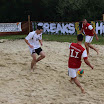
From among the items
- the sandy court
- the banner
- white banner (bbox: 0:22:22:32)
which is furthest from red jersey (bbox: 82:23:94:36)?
white banner (bbox: 0:22:22:32)

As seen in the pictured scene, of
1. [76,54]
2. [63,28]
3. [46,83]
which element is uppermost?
[63,28]

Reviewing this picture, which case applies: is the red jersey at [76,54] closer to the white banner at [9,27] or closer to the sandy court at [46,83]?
the sandy court at [46,83]

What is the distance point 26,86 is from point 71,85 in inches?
50.4

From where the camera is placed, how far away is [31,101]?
14.9ft

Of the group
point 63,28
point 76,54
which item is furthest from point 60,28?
point 76,54

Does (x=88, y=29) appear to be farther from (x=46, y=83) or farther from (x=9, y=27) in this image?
(x=9, y=27)

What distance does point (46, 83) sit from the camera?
18.5ft

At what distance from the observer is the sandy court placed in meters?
4.64

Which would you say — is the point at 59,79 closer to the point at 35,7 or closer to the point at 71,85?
the point at 71,85

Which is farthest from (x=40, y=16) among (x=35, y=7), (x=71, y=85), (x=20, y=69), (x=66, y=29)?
(x=71, y=85)

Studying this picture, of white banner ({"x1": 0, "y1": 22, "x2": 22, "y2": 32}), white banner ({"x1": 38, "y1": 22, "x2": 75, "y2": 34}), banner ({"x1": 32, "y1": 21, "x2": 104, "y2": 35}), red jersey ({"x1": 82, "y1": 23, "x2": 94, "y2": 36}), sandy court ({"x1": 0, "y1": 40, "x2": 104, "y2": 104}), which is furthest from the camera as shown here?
white banner ({"x1": 38, "y1": 22, "x2": 75, "y2": 34})

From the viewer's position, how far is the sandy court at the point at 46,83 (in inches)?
183

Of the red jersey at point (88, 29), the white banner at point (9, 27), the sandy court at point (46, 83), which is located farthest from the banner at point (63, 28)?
the sandy court at point (46, 83)

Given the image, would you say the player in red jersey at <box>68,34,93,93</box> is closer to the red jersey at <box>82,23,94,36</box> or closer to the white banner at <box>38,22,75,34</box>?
the red jersey at <box>82,23,94,36</box>
